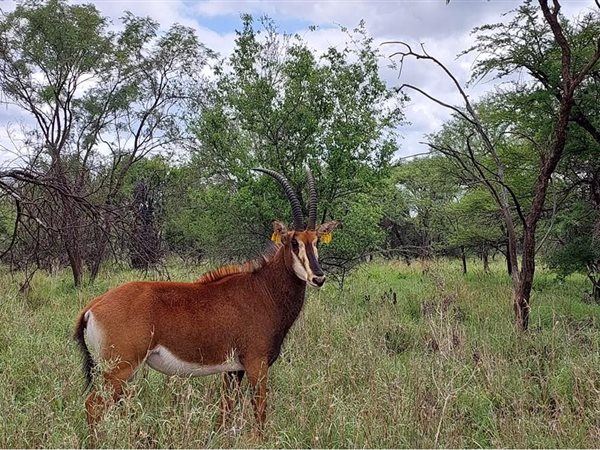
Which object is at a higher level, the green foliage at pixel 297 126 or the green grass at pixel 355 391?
the green foliage at pixel 297 126

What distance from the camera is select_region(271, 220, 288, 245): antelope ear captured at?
555 centimetres

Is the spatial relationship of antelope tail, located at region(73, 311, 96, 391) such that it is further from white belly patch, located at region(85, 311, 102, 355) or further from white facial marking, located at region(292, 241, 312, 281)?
white facial marking, located at region(292, 241, 312, 281)

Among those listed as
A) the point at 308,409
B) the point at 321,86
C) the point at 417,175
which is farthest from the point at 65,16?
the point at 417,175

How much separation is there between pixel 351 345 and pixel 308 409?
61.2 inches

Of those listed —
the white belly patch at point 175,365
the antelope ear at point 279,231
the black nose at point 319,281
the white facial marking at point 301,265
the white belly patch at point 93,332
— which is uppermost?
the antelope ear at point 279,231

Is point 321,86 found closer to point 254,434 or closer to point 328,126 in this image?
point 328,126

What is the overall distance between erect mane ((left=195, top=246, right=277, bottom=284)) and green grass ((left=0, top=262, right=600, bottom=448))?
960 mm

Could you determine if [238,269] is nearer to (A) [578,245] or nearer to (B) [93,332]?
(B) [93,332]

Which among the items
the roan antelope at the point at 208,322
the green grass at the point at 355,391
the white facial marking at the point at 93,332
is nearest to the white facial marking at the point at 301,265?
the roan antelope at the point at 208,322

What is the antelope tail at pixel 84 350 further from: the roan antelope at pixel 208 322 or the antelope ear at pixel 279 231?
the antelope ear at pixel 279 231

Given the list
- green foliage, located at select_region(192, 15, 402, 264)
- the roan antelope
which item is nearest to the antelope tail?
the roan antelope

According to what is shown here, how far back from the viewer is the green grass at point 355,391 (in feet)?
13.0

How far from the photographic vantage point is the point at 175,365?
4773 millimetres

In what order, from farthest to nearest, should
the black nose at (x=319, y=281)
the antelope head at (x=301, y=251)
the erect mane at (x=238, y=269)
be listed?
the erect mane at (x=238, y=269) → the antelope head at (x=301, y=251) → the black nose at (x=319, y=281)
